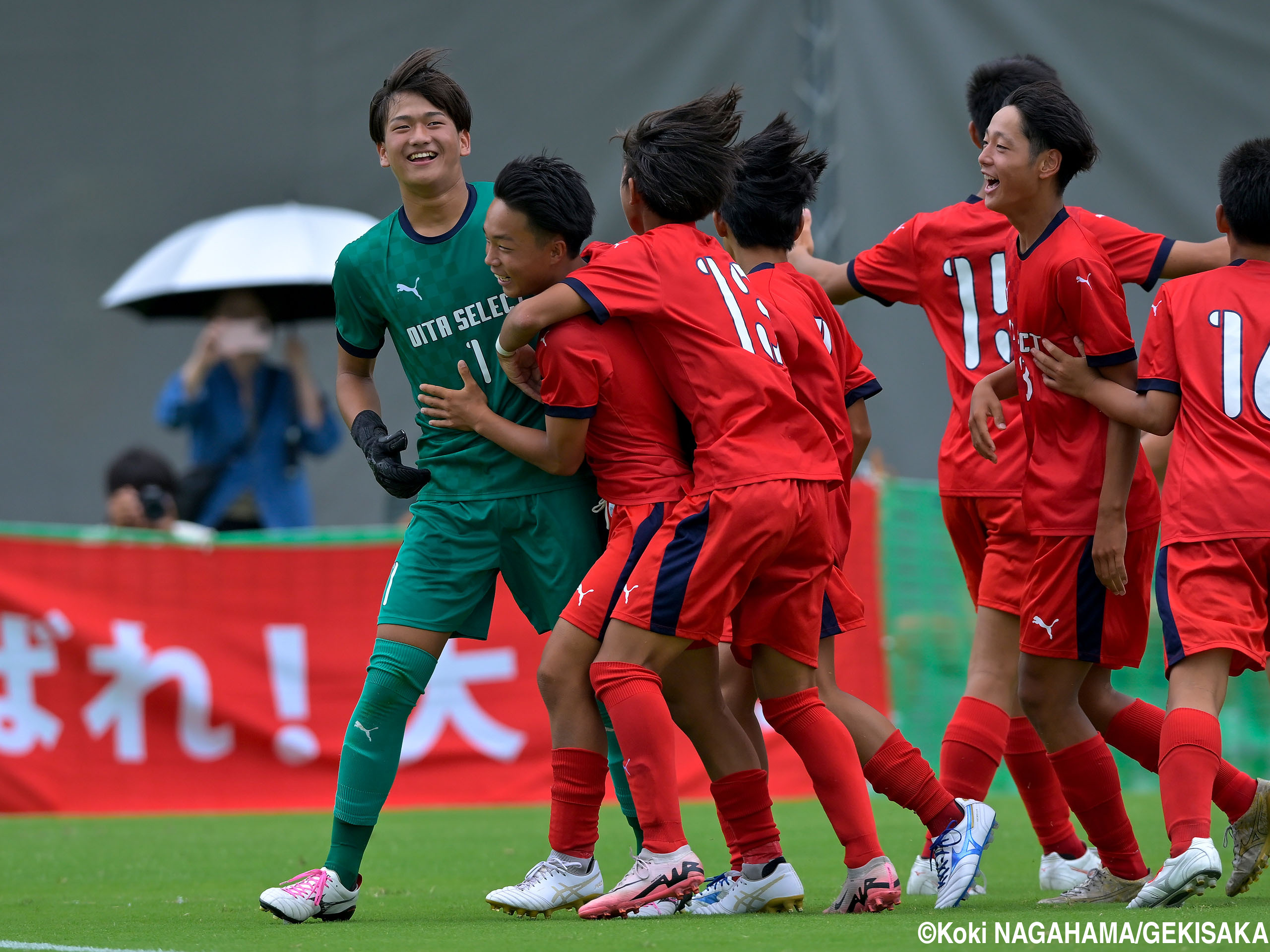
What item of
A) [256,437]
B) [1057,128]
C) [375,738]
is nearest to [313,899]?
[375,738]

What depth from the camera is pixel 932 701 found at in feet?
25.8

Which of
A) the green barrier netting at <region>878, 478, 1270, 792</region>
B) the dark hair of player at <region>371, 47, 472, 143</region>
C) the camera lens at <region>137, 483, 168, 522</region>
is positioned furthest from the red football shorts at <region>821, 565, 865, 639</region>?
the camera lens at <region>137, 483, 168, 522</region>

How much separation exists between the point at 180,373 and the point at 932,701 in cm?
417

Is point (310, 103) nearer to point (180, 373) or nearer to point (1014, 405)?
point (180, 373)

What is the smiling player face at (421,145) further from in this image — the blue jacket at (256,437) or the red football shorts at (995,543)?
the blue jacket at (256,437)

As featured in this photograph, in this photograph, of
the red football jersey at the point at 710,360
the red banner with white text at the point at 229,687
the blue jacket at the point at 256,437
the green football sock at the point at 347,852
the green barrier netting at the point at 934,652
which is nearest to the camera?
the red football jersey at the point at 710,360

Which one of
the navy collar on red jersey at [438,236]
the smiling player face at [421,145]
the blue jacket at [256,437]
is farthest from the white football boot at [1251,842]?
the blue jacket at [256,437]

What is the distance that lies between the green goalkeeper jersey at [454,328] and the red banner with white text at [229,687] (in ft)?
11.4

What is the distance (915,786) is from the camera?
3.87m

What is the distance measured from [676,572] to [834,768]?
0.63 metres

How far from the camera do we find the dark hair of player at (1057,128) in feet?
13.0

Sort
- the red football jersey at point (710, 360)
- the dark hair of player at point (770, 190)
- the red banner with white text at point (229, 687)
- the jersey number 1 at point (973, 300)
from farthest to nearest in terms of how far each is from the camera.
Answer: the red banner with white text at point (229, 687)
the jersey number 1 at point (973, 300)
the dark hair of player at point (770, 190)
the red football jersey at point (710, 360)

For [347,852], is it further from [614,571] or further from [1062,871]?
[1062,871]

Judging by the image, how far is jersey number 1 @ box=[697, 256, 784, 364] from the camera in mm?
3785
